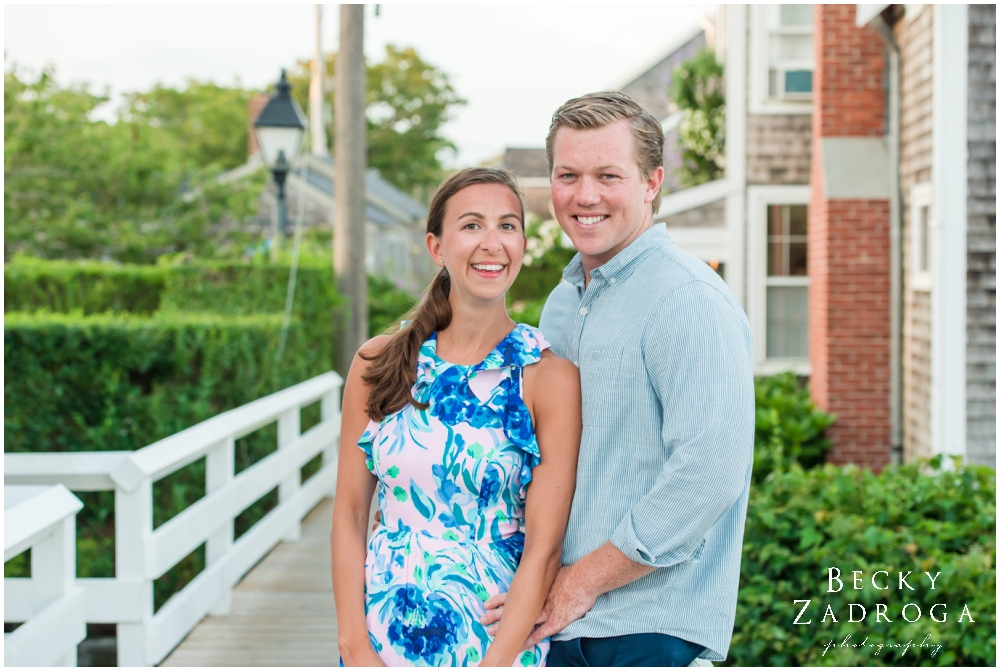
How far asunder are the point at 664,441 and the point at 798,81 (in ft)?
31.7

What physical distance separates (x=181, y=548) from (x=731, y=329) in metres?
3.22

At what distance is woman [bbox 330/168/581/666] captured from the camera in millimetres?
2131

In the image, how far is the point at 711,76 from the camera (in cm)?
1280

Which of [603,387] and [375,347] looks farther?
[375,347]

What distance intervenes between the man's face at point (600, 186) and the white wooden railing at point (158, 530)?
6.28 ft

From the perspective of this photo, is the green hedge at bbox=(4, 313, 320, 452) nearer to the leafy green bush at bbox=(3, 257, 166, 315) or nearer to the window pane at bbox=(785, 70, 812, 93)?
the leafy green bush at bbox=(3, 257, 166, 315)

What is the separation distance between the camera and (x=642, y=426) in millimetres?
2037

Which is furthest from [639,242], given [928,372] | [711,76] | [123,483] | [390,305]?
[390,305]

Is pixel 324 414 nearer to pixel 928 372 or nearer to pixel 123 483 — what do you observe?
pixel 123 483

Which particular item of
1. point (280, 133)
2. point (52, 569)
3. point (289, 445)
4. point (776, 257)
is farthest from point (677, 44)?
point (52, 569)

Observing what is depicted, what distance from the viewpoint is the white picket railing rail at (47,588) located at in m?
2.96

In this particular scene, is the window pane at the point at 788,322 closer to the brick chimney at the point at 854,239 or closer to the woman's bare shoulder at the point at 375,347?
the brick chimney at the point at 854,239

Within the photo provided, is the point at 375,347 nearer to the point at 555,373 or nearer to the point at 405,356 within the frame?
the point at 405,356

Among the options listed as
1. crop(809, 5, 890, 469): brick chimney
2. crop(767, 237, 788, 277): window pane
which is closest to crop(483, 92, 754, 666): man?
crop(809, 5, 890, 469): brick chimney
